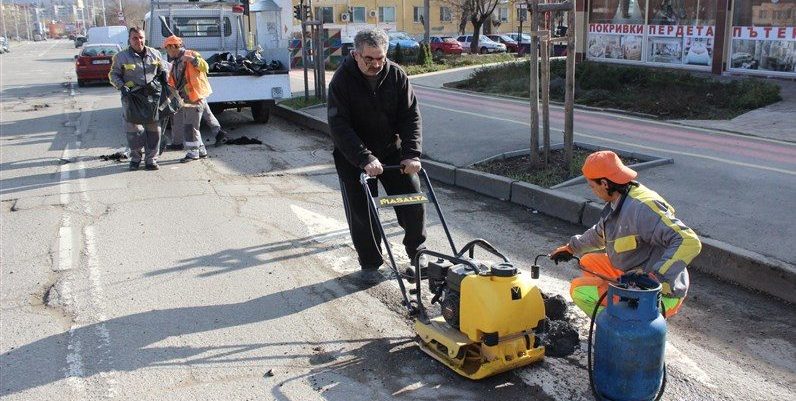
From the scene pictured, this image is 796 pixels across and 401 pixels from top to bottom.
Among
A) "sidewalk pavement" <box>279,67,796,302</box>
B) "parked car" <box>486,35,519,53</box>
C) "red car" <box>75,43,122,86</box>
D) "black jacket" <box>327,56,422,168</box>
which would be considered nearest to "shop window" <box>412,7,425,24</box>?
"parked car" <box>486,35,519,53</box>

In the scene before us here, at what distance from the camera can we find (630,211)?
153 inches

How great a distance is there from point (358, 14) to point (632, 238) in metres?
58.5

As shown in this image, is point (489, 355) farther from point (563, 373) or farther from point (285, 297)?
point (285, 297)

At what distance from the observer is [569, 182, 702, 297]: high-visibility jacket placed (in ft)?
11.9

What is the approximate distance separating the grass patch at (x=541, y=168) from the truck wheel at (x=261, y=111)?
257 inches

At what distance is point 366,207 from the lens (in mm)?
5441

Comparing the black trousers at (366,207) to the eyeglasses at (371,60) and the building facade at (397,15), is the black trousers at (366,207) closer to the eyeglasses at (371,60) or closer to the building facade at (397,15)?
the eyeglasses at (371,60)

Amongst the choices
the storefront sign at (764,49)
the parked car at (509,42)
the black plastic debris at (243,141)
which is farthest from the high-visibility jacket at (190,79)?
the parked car at (509,42)

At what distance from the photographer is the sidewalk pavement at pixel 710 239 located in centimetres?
525

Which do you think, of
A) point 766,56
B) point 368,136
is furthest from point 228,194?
point 766,56

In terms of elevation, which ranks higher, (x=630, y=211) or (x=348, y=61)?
(x=348, y=61)

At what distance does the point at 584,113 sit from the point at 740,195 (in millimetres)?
6746

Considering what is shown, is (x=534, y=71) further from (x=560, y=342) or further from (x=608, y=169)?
(x=560, y=342)

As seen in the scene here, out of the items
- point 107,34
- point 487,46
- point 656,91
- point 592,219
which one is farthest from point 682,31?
point 107,34
